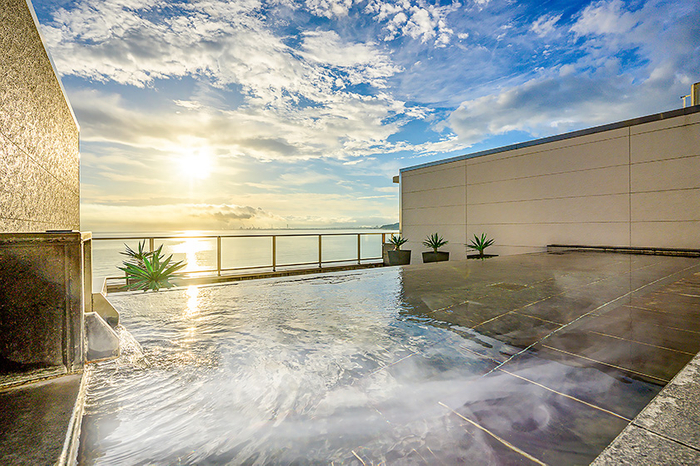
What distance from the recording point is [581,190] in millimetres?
6828

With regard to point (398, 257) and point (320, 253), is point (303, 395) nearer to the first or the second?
point (320, 253)

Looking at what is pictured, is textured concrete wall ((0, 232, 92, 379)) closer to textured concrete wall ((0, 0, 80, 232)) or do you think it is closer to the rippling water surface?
the rippling water surface

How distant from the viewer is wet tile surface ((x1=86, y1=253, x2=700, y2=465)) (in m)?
0.86

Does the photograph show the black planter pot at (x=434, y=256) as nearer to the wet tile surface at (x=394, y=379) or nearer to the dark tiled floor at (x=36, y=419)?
the wet tile surface at (x=394, y=379)

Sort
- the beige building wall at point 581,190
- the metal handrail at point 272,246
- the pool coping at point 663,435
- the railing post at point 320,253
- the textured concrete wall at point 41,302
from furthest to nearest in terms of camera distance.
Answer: the railing post at point 320,253 < the beige building wall at point 581,190 < the metal handrail at point 272,246 < the textured concrete wall at point 41,302 < the pool coping at point 663,435

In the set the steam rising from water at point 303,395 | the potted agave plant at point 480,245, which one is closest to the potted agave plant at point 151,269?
the steam rising from water at point 303,395

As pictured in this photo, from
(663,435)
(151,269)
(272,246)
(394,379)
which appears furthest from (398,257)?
(663,435)

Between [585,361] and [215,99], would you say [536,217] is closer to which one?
[585,361]

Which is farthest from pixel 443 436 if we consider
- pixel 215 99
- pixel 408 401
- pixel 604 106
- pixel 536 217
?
pixel 604 106

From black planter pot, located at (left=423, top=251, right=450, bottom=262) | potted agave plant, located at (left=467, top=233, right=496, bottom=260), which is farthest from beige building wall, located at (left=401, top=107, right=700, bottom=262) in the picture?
black planter pot, located at (left=423, top=251, right=450, bottom=262)

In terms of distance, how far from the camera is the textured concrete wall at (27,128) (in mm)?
1832

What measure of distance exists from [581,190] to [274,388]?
8.24 meters

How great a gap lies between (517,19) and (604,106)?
447cm

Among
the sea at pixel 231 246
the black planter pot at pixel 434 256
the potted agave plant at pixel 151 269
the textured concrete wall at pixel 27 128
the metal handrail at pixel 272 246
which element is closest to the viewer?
the textured concrete wall at pixel 27 128
